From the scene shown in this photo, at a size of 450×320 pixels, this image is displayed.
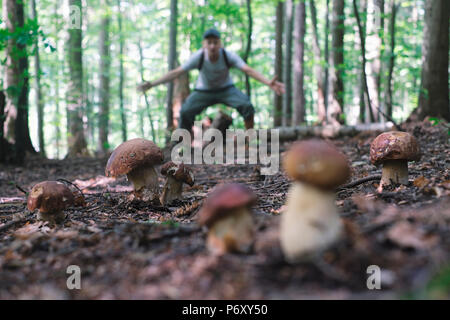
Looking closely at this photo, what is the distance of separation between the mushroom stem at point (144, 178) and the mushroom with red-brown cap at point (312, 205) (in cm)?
300

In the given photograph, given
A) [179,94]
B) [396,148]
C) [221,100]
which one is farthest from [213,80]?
[396,148]

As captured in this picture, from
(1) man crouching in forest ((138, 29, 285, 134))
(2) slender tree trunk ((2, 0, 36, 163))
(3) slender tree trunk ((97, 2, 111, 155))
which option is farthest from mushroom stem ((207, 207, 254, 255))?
(3) slender tree trunk ((97, 2, 111, 155))

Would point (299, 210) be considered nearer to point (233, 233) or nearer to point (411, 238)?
point (233, 233)

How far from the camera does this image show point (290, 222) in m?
1.90

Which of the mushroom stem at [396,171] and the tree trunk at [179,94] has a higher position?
the tree trunk at [179,94]

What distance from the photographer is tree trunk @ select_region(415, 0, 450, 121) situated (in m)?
8.47

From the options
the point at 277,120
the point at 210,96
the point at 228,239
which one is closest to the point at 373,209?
the point at 228,239

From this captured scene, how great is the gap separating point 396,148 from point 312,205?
232 centimetres

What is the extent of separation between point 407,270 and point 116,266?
1.66 metres

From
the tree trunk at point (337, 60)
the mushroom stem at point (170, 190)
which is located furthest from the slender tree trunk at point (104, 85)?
the mushroom stem at point (170, 190)

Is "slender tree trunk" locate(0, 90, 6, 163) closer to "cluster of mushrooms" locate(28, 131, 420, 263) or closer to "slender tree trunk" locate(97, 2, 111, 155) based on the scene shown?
"cluster of mushrooms" locate(28, 131, 420, 263)

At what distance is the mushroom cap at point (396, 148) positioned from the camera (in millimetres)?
3723

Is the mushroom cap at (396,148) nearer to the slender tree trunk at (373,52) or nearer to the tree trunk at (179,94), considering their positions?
the slender tree trunk at (373,52)

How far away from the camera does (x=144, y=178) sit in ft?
15.1
